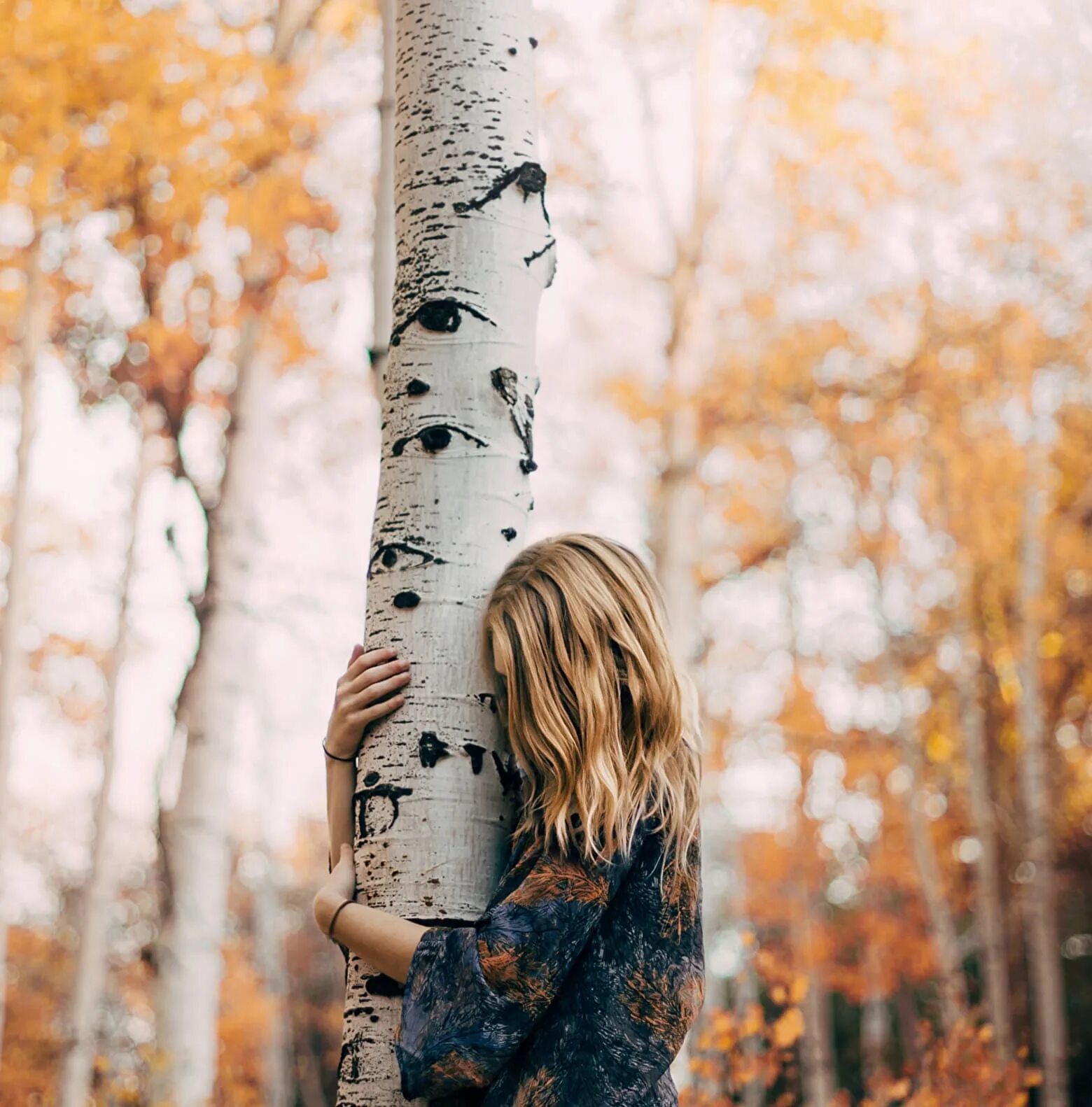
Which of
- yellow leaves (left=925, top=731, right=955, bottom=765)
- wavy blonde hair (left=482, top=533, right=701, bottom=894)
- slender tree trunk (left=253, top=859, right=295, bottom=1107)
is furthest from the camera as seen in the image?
slender tree trunk (left=253, top=859, right=295, bottom=1107)

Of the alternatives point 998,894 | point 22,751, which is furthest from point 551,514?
point 22,751

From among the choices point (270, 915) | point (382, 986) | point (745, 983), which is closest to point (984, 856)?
point (745, 983)

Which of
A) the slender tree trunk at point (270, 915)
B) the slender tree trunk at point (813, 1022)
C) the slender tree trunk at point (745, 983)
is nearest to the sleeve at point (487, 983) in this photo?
the slender tree trunk at point (745, 983)

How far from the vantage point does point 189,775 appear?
4934 millimetres

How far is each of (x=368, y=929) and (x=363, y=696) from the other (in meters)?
0.34

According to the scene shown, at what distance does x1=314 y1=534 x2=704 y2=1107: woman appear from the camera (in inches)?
61.1

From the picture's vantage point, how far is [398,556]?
1.78 metres

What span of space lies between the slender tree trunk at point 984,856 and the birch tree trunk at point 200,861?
672cm

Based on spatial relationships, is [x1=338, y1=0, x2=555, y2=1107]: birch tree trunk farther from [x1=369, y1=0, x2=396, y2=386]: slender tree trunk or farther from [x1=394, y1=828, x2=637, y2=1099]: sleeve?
[x1=369, y1=0, x2=396, y2=386]: slender tree trunk

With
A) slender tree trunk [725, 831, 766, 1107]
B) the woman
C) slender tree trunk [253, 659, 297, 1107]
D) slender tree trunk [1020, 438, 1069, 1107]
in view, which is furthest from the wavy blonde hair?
slender tree trunk [253, 659, 297, 1107]

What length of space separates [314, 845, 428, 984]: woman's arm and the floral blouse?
3 cm

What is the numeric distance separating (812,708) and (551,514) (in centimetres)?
553

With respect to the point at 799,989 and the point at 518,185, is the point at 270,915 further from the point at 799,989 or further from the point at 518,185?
the point at 518,185

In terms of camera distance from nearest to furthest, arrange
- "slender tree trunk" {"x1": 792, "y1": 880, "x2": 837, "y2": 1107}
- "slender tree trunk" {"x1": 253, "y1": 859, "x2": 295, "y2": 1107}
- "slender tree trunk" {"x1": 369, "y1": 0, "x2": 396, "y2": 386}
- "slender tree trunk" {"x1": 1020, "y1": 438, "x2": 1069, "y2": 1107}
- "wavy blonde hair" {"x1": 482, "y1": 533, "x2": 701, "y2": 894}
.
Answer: "wavy blonde hair" {"x1": 482, "y1": 533, "x2": 701, "y2": 894} < "slender tree trunk" {"x1": 369, "y1": 0, "x2": 396, "y2": 386} < "slender tree trunk" {"x1": 1020, "y1": 438, "x2": 1069, "y2": 1107} < "slender tree trunk" {"x1": 792, "y1": 880, "x2": 837, "y2": 1107} < "slender tree trunk" {"x1": 253, "y1": 859, "x2": 295, "y2": 1107}
